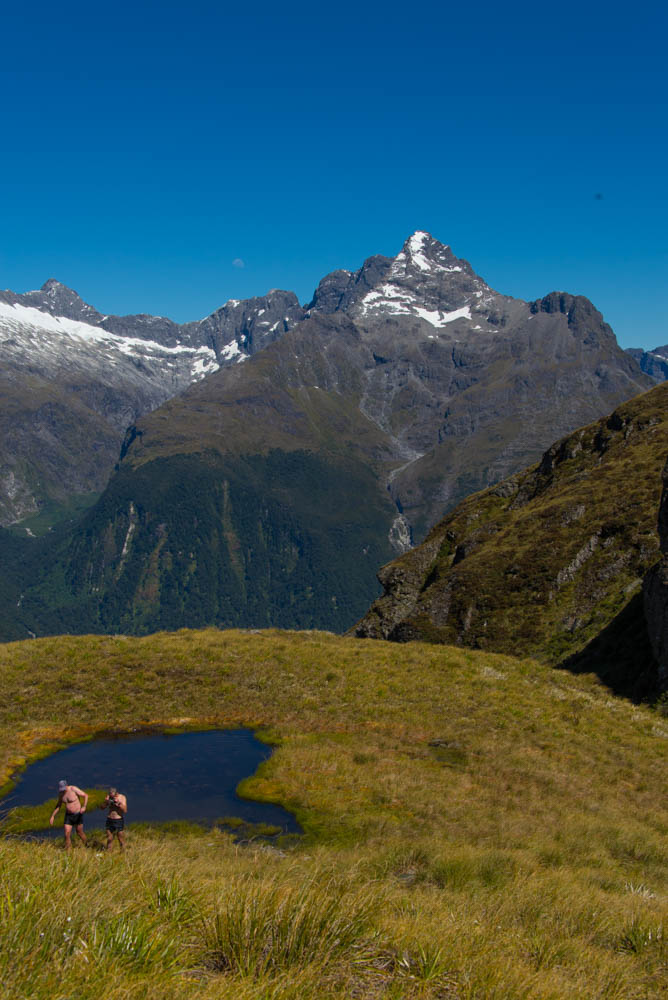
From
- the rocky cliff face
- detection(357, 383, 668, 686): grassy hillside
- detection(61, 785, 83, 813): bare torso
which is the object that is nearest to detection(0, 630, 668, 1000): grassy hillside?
detection(61, 785, 83, 813): bare torso

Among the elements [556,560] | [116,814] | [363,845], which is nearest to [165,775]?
[116,814]

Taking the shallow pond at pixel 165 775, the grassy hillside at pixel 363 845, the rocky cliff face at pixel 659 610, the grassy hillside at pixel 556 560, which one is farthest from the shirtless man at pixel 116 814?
the grassy hillside at pixel 556 560

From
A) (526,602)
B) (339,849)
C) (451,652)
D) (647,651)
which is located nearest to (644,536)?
(526,602)

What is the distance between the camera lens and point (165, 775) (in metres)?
23.9

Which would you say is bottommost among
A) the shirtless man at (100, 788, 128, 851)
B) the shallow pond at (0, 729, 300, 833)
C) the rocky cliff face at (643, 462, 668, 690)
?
the shallow pond at (0, 729, 300, 833)

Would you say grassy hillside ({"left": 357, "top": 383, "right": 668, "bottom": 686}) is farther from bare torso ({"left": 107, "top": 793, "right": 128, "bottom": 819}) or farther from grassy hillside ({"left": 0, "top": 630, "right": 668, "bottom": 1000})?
bare torso ({"left": 107, "top": 793, "right": 128, "bottom": 819})

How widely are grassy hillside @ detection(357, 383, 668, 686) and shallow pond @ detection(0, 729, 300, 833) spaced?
→ 994 inches

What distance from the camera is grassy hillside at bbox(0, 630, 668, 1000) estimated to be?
6.88m

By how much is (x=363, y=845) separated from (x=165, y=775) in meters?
9.76

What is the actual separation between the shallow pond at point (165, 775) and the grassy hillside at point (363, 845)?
107 cm

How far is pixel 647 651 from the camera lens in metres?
38.4

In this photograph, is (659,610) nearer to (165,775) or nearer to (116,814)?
(165,775)

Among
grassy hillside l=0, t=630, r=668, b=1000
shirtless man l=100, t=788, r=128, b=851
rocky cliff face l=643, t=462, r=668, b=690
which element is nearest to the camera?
grassy hillside l=0, t=630, r=668, b=1000

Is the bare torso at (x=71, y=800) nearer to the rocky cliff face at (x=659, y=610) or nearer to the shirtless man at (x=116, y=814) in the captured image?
the shirtless man at (x=116, y=814)
